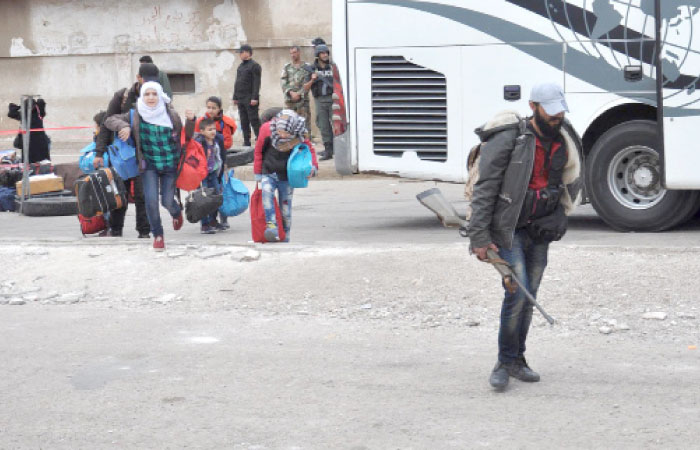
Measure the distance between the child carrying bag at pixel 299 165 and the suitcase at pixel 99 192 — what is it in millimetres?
1719

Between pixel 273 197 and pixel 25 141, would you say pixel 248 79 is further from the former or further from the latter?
pixel 273 197

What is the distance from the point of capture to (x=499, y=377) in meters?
6.45

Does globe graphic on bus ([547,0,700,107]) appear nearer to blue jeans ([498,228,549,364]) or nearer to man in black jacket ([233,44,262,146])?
blue jeans ([498,228,549,364])

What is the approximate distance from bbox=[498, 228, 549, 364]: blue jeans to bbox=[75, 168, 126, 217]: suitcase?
5442 millimetres

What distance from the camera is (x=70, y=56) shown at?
24203 millimetres

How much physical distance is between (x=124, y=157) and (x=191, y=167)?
1.93ft

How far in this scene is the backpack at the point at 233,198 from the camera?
40.3ft

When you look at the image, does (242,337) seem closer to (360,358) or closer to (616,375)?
(360,358)

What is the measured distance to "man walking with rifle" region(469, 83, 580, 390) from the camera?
6156mm

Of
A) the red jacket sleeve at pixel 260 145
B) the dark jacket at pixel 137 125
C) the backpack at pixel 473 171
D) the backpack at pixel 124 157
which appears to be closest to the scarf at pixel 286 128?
the red jacket sleeve at pixel 260 145

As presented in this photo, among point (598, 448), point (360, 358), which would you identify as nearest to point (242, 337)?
point (360, 358)

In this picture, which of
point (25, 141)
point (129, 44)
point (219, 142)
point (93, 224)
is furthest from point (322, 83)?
point (93, 224)

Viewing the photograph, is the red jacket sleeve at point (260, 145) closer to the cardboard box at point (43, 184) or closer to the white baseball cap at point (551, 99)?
the white baseball cap at point (551, 99)

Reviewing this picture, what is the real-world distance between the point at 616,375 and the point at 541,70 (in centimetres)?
526
